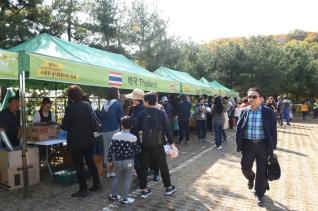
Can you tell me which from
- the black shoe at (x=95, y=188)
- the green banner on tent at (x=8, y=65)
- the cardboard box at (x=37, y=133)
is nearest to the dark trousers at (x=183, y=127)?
the cardboard box at (x=37, y=133)

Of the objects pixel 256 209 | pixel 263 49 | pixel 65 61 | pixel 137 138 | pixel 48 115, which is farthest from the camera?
pixel 263 49

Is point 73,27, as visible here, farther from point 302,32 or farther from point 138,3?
point 302,32

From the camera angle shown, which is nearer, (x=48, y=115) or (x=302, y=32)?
(x=48, y=115)

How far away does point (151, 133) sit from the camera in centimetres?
537

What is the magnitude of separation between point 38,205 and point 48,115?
8.96ft

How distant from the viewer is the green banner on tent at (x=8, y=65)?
4.84 meters

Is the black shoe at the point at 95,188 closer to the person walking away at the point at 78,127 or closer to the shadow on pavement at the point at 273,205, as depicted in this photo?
the person walking away at the point at 78,127

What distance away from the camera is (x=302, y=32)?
13312 centimetres

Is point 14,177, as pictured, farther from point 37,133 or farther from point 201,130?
point 201,130

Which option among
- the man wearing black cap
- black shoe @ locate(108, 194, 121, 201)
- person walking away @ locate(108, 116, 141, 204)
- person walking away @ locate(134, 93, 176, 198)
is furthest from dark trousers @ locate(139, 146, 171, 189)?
the man wearing black cap

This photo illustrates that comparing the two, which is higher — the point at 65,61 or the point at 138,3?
the point at 138,3

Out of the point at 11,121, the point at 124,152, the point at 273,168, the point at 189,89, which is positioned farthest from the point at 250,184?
the point at 189,89

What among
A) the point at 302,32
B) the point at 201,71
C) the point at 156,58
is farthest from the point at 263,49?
the point at 302,32

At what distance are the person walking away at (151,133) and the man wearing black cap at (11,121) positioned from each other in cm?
270
